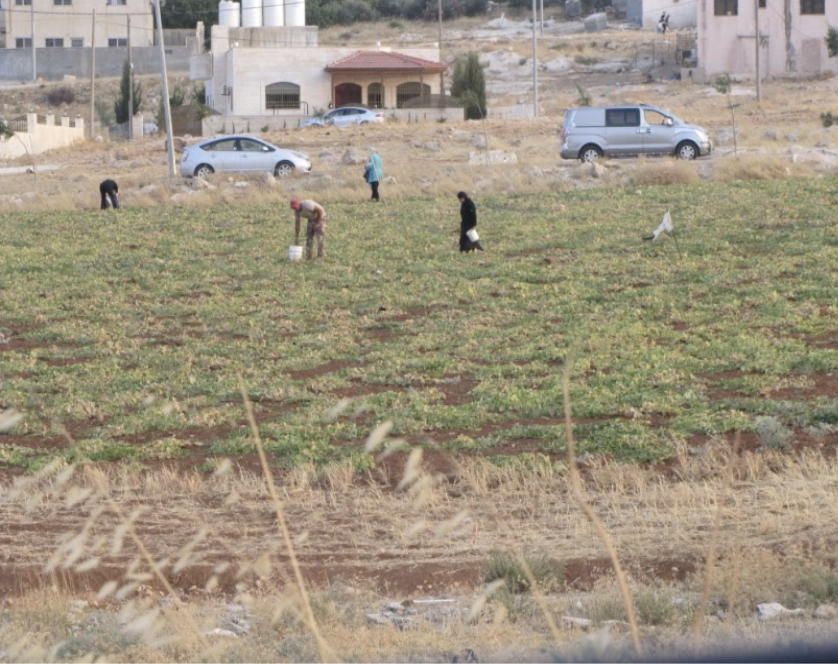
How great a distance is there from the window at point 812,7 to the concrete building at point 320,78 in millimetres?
19596

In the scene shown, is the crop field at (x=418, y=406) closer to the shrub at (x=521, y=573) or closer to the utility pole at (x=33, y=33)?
the shrub at (x=521, y=573)

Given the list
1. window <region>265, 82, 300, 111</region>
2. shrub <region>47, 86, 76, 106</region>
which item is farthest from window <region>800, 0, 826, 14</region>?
shrub <region>47, 86, 76, 106</region>

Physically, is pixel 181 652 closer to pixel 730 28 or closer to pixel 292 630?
pixel 292 630

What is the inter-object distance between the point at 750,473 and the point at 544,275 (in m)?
10.7

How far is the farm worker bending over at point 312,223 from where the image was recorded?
22156 mm

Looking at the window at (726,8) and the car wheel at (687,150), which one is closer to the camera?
the car wheel at (687,150)

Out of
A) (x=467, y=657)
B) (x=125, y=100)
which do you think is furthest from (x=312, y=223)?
(x=125, y=100)

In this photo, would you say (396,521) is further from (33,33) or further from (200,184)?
(33,33)

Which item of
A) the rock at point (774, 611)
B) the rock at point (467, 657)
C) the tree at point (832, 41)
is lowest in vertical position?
the rock at point (774, 611)

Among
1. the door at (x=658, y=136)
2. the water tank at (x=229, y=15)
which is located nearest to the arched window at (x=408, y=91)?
the water tank at (x=229, y=15)

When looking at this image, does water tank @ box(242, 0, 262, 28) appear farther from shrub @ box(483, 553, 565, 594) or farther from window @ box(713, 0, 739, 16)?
shrub @ box(483, 553, 565, 594)

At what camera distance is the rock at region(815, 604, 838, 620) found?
6961 millimetres

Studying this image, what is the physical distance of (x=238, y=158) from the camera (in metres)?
38.3

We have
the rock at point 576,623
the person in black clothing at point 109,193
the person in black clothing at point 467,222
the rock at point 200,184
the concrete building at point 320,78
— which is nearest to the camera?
the rock at point 576,623
